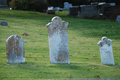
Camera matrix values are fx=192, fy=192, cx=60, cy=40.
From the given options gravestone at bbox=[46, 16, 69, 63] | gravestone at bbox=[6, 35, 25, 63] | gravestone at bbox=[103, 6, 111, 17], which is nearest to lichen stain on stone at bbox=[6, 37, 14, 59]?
gravestone at bbox=[6, 35, 25, 63]

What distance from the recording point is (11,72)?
693cm

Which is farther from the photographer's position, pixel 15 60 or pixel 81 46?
pixel 81 46

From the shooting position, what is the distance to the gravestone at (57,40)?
8.16 m

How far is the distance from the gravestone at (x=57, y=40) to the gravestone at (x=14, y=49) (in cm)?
126

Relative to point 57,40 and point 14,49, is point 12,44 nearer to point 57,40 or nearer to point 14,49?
point 14,49

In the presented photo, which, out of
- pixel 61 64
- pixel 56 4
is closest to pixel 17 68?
pixel 61 64

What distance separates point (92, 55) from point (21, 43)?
4.23 meters

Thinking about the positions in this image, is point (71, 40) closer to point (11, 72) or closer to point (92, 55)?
point (92, 55)

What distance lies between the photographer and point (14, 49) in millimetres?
7914

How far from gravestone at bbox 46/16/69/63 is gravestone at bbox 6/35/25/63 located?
1.26m

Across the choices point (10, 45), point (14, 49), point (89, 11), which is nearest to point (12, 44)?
point (10, 45)

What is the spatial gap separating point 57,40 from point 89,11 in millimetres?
21166

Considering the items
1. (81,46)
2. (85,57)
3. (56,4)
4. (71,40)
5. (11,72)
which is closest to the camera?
(11,72)

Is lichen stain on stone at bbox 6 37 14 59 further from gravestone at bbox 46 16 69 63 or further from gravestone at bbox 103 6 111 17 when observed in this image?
gravestone at bbox 103 6 111 17
